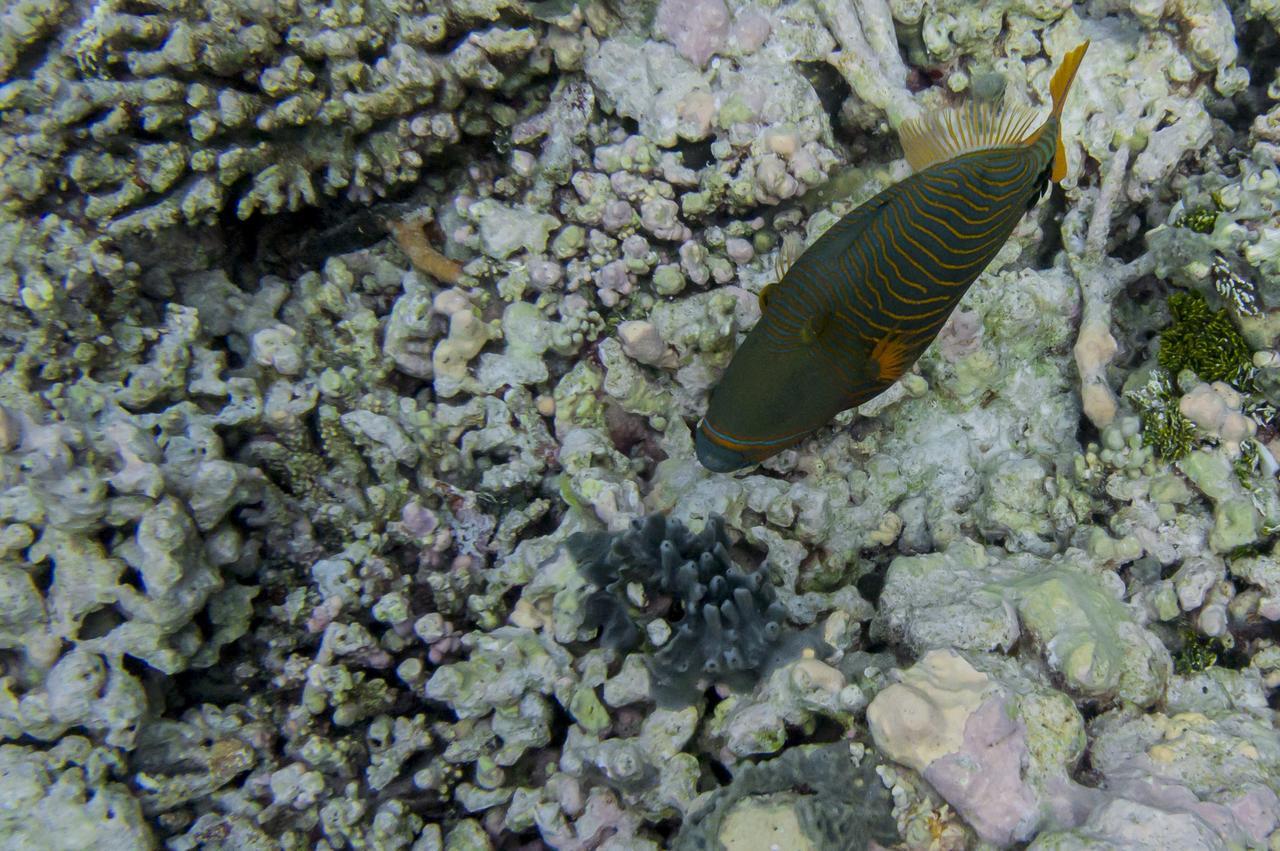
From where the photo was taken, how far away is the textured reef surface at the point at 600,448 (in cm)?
222

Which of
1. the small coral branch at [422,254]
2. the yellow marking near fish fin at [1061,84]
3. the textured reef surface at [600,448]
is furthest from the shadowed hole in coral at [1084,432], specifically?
the small coral branch at [422,254]

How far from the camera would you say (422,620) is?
2625 millimetres

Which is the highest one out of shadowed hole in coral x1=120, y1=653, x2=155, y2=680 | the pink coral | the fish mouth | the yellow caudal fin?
the yellow caudal fin

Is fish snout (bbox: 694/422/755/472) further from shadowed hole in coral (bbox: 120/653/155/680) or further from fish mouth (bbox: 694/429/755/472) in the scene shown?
shadowed hole in coral (bbox: 120/653/155/680)

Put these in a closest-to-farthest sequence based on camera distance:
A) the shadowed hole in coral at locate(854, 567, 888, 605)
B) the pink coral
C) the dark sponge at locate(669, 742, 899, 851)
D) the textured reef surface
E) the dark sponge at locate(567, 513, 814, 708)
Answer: the dark sponge at locate(669, 742, 899, 851) < the textured reef surface < the dark sponge at locate(567, 513, 814, 708) < the shadowed hole in coral at locate(854, 567, 888, 605) < the pink coral

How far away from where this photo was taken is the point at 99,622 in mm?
2387

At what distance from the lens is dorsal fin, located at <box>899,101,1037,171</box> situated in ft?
7.38

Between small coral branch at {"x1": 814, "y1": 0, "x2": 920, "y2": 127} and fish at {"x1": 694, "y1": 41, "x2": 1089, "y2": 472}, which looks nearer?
fish at {"x1": 694, "y1": 41, "x2": 1089, "y2": 472}

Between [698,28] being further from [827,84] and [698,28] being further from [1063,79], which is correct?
[1063,79]

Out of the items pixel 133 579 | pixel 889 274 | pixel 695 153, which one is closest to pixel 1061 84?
pixel 889 274

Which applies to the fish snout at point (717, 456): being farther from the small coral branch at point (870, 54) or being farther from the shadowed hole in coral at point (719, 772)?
the small coral branch at point (870, 54)

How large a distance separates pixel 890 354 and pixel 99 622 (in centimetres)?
266

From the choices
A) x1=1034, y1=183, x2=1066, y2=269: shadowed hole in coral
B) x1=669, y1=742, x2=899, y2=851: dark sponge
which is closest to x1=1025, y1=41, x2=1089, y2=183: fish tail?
x1=1034, y1=183, x2=1066, y2=269: shadowed hole in coral

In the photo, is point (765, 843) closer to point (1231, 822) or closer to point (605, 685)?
point (605, 685)
